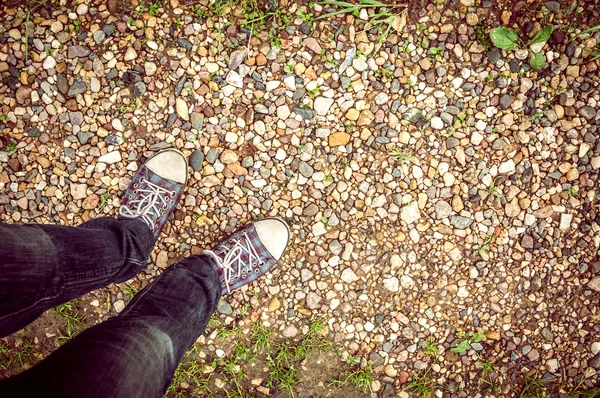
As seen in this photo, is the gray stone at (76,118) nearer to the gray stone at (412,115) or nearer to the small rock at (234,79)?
the small rock at (234,79)

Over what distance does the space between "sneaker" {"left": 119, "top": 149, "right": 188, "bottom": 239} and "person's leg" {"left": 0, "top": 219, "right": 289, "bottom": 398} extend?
1.21 feet

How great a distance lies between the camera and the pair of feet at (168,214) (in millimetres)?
2438

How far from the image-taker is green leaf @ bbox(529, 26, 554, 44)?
2.35 m

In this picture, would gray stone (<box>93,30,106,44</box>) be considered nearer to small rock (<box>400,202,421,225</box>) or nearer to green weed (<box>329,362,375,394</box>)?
small rock (<box>400,202,421,225</box>)

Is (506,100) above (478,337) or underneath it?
above

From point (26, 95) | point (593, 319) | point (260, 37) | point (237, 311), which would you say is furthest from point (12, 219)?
point (593, 319)

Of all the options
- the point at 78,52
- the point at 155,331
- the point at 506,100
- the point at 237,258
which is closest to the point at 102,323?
the point at 155,331

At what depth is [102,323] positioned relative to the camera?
1635mm

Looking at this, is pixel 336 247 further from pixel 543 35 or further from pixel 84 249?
pixel 543 35

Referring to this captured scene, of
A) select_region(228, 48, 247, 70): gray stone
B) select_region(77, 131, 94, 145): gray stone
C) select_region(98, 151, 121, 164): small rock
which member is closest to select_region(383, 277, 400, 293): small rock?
select_region(228, 48, 247, 70): gray stone

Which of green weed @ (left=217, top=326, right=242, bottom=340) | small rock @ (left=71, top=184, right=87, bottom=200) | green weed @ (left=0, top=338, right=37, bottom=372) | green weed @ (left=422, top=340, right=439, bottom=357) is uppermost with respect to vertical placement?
small rock @ (left=71, top=184, right=87, bottom=200)

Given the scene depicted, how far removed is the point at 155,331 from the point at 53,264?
1.62 feet

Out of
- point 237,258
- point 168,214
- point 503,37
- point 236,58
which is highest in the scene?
point 503,37

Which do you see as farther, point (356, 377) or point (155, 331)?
point (356, 377)
